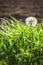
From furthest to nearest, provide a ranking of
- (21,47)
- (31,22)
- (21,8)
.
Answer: (21,8) → (31,22) → (21,47)

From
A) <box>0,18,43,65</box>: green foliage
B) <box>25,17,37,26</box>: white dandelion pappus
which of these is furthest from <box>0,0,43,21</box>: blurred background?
<box>0,18,43,65</box>: green foliage

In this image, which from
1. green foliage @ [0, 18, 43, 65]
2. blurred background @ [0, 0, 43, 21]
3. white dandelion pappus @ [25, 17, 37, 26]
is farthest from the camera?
blurred background @ [0, 0, 43, 21]

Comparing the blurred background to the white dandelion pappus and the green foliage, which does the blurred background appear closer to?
the white dandelion pappus

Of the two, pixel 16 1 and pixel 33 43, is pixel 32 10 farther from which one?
pixel 33 43

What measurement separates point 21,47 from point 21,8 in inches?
120

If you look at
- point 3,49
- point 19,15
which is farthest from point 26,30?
point 19,15

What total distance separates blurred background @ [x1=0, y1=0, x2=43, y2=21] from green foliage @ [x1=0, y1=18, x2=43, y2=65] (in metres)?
2.85

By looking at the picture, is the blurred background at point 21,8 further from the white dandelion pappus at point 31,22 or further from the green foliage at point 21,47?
the green foliage at point 21,47

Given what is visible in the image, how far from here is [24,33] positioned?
106 inches

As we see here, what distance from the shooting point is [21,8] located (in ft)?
18.4

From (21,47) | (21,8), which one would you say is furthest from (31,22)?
(21,8)

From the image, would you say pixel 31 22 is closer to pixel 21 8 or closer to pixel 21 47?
pixel 21 47

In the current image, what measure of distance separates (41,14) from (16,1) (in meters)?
0.52

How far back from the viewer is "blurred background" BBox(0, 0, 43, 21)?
557 cm
